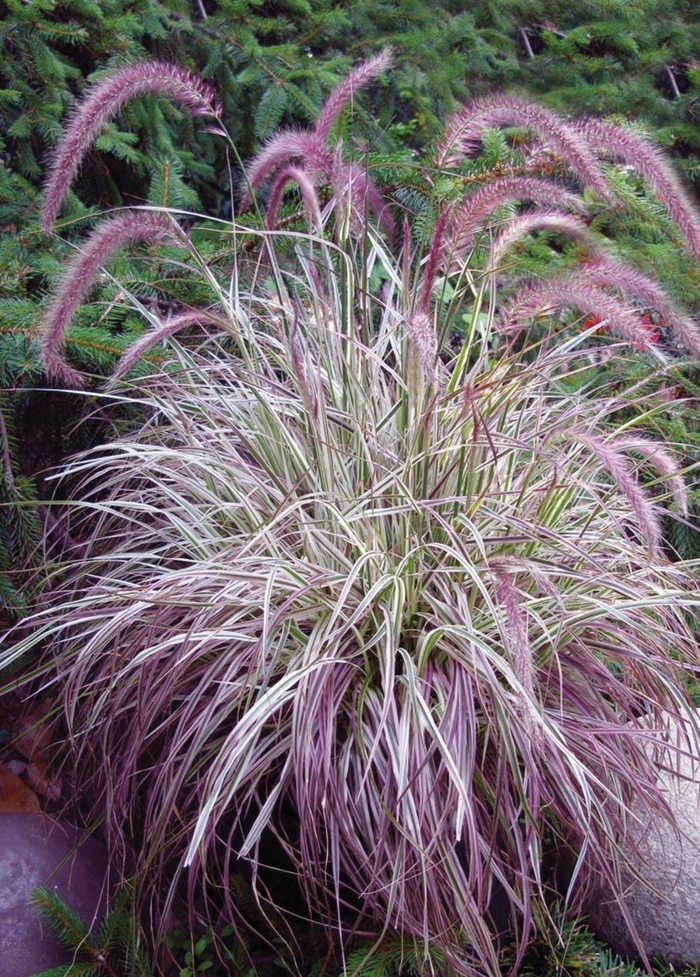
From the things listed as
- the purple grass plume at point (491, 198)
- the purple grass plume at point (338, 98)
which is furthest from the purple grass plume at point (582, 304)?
the purple grass plume at point (338, 98)

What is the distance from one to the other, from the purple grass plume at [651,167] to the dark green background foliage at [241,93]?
61 centimetres

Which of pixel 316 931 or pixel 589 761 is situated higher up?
pixel 589 761

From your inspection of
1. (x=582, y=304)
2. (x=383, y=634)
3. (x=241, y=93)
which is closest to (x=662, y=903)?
(x=383, y=634)

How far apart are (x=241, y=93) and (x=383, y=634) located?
2.50 metres

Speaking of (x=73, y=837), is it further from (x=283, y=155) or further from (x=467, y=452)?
(x=283, y=155)

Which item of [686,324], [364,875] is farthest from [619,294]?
[364,875]

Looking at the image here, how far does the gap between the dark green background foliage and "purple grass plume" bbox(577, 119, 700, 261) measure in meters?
0.61

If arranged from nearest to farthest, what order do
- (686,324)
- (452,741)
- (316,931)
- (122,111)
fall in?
1. (452,741)
2. (316,931)
3. (686,324)
4. (122,111)

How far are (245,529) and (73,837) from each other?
88 centimetres

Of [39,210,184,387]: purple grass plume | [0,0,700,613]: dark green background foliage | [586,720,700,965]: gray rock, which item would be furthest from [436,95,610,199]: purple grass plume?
[586,720,700,965]: gray rock

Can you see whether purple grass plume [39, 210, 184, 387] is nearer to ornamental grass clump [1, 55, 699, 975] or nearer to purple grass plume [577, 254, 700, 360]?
ornamental grass clump [1, 55, 699, 975]

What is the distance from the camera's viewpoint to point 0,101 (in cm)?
288

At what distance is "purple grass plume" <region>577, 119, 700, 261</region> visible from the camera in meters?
2.09

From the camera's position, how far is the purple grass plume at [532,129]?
204 centimetres
